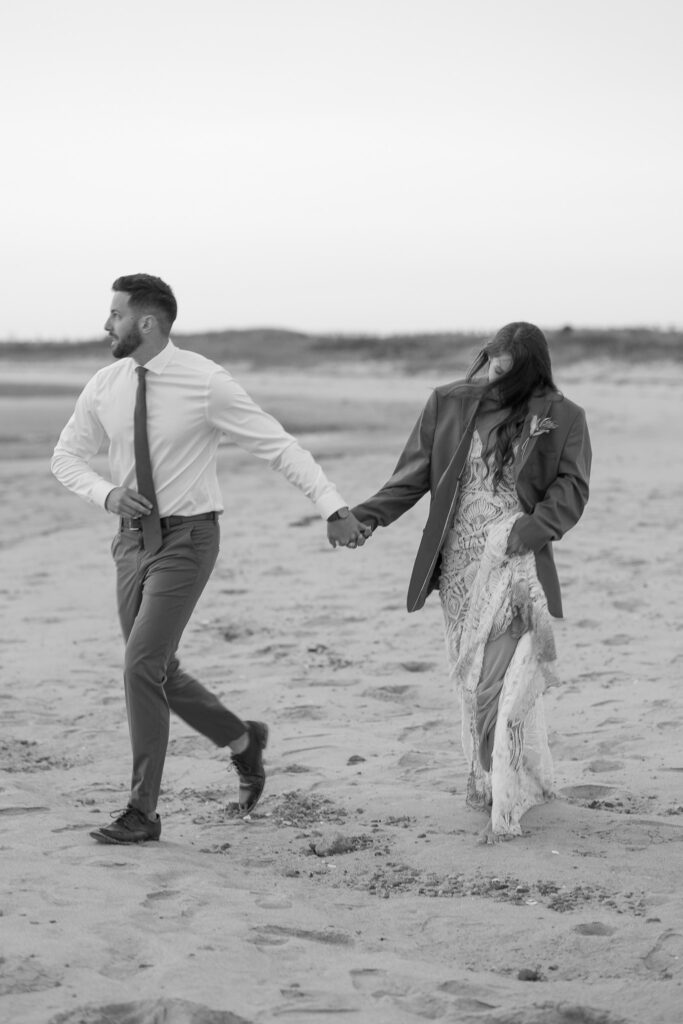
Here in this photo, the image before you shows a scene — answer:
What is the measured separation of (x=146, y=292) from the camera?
506 cm

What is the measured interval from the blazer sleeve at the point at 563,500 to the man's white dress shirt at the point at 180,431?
2.44 ft

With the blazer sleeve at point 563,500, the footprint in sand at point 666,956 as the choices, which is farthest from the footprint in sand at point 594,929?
the blazer sleeve at point 563,500

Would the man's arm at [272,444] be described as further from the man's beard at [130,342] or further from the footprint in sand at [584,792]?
the footprint in sand at [584,792]

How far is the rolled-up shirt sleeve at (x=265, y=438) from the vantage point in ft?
16.6

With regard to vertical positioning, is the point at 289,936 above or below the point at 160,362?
below

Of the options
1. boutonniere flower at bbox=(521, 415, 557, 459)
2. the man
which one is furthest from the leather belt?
boutonniere flower at bbox=(521, 415, 557, 459)

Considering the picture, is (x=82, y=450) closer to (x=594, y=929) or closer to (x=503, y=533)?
(x=503, y=533)

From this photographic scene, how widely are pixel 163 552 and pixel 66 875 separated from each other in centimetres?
122

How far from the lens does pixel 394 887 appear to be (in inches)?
176

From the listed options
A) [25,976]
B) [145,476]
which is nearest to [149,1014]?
[25,976]

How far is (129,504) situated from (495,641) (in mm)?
1446

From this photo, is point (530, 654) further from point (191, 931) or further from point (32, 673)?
point (32, 673)

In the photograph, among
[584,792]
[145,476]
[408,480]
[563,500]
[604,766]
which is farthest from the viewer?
[604,766]

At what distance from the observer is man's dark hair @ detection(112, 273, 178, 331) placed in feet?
16.6
